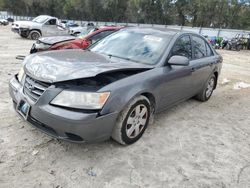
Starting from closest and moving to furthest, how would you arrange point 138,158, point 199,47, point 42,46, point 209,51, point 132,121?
point 138,158 → point 132,121 → point 199,47 → point 209,51 → point 42,46

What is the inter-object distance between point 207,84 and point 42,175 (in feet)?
13.3

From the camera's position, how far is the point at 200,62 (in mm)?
4996

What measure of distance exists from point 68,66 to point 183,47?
2.22m

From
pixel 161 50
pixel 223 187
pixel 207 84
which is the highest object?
pixel 161 50

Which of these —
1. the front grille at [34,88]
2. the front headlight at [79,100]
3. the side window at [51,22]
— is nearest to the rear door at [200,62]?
the front headlight at [79,100]

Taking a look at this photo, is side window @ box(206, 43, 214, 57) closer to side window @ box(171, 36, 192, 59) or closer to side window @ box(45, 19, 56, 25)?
side window @ box(171, 36, 192, 59)

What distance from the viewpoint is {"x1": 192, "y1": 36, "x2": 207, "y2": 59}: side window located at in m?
5.01

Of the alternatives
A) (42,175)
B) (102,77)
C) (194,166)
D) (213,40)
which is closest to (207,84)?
(194,166)

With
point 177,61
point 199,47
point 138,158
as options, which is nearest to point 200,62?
point 199,47

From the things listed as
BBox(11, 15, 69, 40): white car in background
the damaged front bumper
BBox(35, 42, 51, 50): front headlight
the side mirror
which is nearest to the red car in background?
BBox(35, 42, 51, 50): front headlight

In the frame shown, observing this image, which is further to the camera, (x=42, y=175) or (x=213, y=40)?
(x=213, y=40)

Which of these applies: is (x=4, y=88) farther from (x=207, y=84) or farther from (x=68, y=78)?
(x=207, y=84)

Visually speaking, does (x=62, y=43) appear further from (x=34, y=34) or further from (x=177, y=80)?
(x=34, y=34)

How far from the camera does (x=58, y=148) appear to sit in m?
3.34
